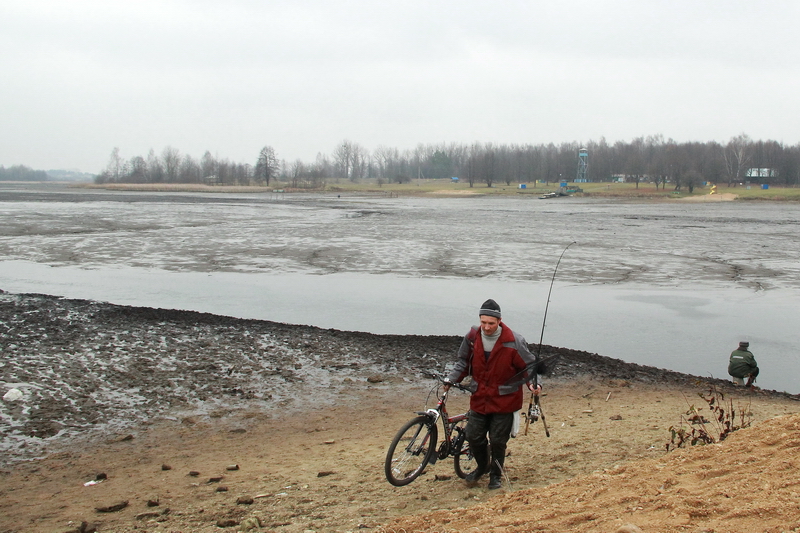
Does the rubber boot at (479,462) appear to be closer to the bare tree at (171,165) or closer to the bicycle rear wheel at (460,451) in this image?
the bicycle rear wheel at (460,451)

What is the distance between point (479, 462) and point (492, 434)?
1.27ft

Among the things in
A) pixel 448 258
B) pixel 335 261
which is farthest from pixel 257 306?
pixel 448 258

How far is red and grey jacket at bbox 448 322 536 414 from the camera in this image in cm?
584

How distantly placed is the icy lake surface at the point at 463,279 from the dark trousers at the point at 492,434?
6.50m

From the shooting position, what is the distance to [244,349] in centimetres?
1195

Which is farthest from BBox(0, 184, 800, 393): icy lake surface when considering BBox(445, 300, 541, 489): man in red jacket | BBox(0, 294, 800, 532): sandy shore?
BBox(445, 300, 541, 489): man in red jacket

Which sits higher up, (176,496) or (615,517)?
(615,517)

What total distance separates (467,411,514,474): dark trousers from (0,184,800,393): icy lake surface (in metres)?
6.50

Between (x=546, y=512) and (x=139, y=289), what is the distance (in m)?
16.1

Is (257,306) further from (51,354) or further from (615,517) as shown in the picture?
(615,517)

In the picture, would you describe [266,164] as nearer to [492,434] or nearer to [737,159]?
[737,159]

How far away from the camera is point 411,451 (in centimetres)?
611

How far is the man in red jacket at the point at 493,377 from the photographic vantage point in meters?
5.84

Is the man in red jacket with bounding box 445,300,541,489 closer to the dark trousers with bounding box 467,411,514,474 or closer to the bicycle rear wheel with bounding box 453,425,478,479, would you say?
the dark trousers with bounding box 467,411,514,474
